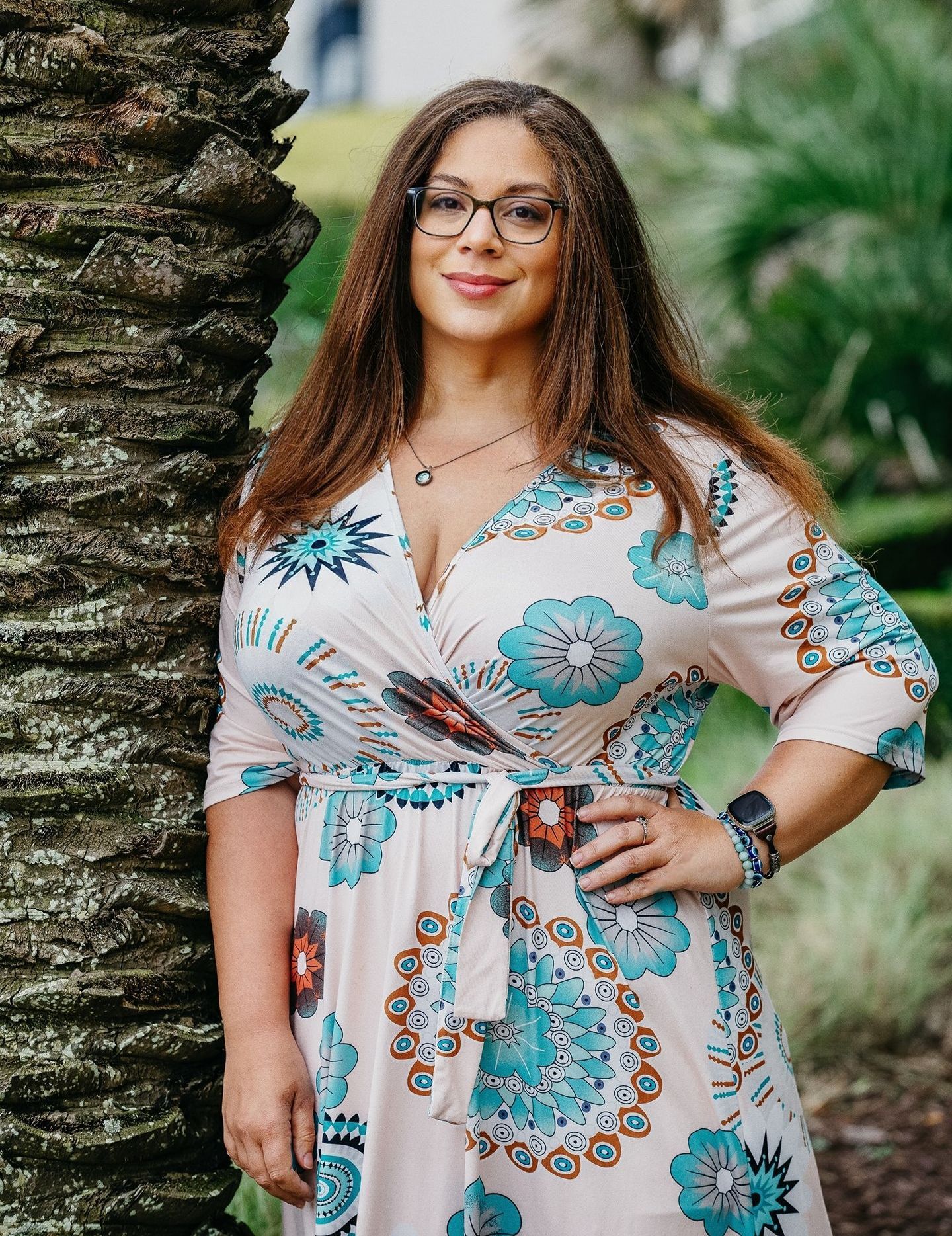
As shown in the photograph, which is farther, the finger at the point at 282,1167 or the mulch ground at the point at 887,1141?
the mulch ground at the point at 887,1141

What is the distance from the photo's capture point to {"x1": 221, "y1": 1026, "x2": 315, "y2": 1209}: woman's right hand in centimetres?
202

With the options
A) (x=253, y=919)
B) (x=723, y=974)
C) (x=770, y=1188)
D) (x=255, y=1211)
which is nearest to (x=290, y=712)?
(x=253, y=919)

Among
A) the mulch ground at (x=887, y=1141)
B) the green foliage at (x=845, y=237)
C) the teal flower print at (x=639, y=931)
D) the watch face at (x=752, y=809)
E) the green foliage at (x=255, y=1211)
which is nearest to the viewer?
the teal flower print at (x=639, y=931)

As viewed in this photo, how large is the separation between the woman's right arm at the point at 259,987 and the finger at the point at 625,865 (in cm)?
48

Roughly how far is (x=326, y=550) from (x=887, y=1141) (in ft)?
9.13

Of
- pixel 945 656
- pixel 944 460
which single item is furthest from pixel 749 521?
pixel 944 460

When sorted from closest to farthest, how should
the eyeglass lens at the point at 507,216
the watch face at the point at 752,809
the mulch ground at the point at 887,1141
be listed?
the watch face at the point at 752,809 < the eyeglass lens at the point at 507,216 < the mulch ground at the point at 887,1141

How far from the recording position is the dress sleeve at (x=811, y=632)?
2.10 meters

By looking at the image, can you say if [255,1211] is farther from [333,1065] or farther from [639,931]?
[639,931]

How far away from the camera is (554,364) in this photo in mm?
2275

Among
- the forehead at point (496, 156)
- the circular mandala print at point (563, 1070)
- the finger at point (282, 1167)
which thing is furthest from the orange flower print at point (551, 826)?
the forehead at point (496, 156)

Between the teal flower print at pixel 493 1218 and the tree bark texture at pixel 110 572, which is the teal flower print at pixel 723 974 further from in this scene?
the tree bark texture at pixel 110 572

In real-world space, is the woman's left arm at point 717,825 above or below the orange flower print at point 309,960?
above

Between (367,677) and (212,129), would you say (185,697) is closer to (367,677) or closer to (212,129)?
(367,677)
